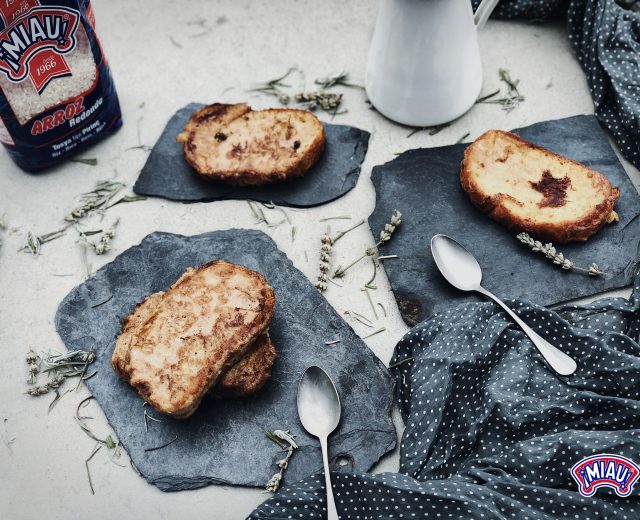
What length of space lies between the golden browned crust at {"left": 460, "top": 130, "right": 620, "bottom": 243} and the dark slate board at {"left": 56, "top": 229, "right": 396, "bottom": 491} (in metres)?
0.64

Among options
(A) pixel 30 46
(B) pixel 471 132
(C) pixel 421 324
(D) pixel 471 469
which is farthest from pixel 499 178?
(A) pixel 30 46

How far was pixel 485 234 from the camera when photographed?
2.49 metres

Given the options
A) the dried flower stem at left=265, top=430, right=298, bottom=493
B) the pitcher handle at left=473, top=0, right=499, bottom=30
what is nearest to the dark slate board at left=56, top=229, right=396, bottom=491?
the dried flower stem at left=265, top=430, right=298, bottom=493

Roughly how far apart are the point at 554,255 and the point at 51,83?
5.72 feet

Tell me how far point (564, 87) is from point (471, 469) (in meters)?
1.62

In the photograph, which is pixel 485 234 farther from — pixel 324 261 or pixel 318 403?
pixel 318 403

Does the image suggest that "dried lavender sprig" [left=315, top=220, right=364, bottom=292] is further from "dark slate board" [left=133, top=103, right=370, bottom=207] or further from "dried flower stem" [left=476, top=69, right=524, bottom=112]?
"dried flower stem" [left=476, top=69, right=524, bottom=112]

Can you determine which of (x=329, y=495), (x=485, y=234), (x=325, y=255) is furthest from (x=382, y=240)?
(x=329, y=495)

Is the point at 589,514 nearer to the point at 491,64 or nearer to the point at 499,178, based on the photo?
the point at 499,178

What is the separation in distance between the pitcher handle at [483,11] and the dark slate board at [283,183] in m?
0.54

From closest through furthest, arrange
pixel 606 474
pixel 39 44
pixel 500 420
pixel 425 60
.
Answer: pixel 606 474, pixel 500 420, pixel 39 44, pixel 425 60

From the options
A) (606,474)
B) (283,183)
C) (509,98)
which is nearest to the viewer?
(606,474)

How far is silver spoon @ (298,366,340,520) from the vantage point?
6.90 feet

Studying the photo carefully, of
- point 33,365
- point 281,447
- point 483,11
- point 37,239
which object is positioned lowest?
point 281,447
